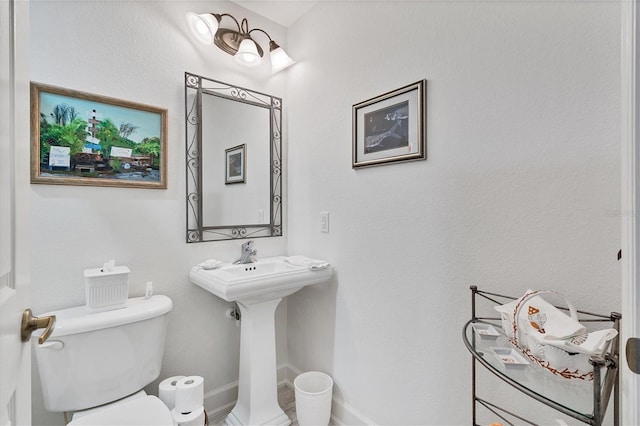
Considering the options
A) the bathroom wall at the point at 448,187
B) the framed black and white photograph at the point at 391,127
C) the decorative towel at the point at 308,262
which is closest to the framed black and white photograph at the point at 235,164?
the bathroom wall at the point at 448,187

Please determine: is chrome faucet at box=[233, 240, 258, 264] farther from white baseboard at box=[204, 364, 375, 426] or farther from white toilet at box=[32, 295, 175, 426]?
white baseboard at box=[204, 364, 375, 426]

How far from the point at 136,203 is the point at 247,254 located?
65 cm

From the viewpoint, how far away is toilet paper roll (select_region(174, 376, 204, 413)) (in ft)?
4.39

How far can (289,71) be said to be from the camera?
2.04 metres

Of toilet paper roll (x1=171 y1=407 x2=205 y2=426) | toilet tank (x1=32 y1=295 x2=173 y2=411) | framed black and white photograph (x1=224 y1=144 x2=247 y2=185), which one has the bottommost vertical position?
toilet paper roll (x1=171 y1=407 x2=205 y2=426)

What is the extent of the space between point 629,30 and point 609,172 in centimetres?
48

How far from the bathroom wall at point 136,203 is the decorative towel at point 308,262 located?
30cm

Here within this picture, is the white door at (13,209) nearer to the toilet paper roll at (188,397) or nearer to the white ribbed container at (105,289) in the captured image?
the white ribbed container at (105,289)

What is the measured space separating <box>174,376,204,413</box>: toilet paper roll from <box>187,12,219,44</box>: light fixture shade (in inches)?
71.2

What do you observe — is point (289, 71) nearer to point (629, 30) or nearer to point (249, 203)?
point (249, 203)

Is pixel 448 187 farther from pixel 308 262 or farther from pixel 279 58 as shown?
pixel 279 58

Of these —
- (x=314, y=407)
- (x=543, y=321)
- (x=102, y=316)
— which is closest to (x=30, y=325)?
(x=102, y=316)

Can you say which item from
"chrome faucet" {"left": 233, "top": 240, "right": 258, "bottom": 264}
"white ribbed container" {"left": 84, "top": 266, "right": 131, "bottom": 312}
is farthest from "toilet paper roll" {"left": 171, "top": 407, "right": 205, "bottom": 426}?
"chrome faucet" {"left": 233, "top": 240, "right": 258, "bottom": 264}

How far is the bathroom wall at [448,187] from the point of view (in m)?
0.90
